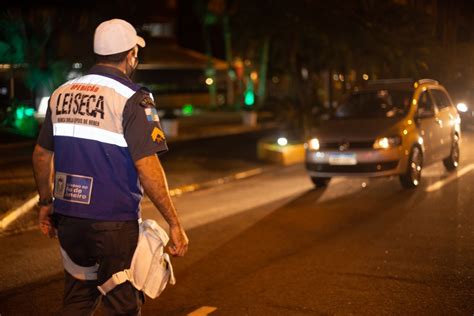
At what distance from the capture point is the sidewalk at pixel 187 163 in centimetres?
1154

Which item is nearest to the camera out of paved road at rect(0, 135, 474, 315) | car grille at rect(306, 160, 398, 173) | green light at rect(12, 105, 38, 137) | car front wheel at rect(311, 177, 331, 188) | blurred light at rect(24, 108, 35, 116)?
paved road at rect(0, 135, 474, 315)

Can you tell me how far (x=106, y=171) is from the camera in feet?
12.3

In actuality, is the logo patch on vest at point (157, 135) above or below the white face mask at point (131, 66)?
below

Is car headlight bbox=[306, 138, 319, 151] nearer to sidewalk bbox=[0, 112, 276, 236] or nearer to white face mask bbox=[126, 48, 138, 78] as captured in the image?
sidewalk bbox=[0, 112, 276, 236]

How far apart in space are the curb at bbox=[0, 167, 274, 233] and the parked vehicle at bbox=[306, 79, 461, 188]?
2.18m

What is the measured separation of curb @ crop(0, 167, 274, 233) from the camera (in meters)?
9.78

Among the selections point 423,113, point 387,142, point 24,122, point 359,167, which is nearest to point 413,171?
point 387,142

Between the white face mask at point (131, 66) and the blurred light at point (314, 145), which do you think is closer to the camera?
the white face mask at point (131, 66)

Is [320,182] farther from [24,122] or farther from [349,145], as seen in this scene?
[24,122]

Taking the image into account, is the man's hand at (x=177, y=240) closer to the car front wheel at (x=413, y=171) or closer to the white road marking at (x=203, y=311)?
the white road marking at (x=203, y=311)

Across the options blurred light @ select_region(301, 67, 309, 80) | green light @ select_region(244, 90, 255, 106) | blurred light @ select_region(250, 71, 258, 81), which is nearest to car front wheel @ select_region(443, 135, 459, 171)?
blurred light @ select_region(301, 67, 309, 80)

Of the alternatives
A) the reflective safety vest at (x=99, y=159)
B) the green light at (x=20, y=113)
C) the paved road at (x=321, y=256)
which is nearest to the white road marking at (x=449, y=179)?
the paved road at (x=321, y=256)

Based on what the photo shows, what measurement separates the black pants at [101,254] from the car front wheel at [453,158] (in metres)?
10.7

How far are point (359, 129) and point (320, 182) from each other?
1.07 metres
